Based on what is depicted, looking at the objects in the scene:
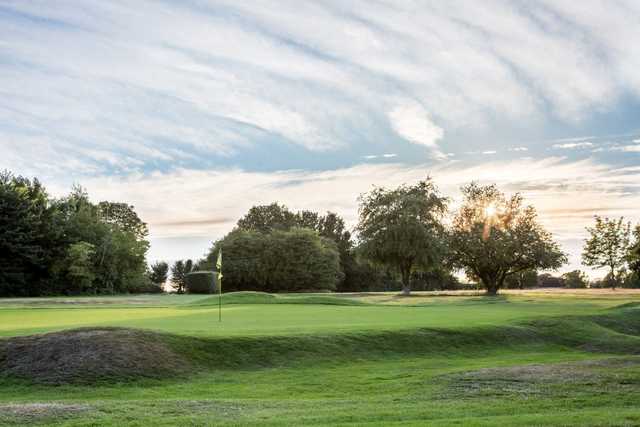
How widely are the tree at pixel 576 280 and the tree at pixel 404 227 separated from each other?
94.7 feet

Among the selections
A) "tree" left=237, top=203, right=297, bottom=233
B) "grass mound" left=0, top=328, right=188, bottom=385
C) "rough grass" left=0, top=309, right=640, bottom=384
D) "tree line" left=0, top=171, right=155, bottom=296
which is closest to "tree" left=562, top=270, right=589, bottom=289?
"tree" left=237, top=203, right=297, bottom=233

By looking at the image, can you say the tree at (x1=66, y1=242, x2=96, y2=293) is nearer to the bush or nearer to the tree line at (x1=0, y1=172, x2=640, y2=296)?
the tree line at (x1=0, y1=172, x2=640, y2=296)

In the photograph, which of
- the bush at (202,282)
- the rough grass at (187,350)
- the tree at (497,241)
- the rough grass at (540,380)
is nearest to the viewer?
the rough grass at (540,380)

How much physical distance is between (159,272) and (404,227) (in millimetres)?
37761

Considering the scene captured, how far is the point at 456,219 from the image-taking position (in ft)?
235

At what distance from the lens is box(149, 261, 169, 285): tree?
91.0 m

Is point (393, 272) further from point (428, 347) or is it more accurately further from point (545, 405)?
point (545, 405)

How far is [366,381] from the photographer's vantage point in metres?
17.9

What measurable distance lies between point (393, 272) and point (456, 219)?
10149 mm

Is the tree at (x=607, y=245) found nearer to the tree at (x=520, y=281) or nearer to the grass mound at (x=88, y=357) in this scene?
the tree at (x=520, y=281)

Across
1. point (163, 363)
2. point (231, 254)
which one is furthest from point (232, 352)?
point (231, 254)

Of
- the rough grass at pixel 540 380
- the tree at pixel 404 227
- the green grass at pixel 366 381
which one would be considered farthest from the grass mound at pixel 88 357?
the tree at pixel 404 227

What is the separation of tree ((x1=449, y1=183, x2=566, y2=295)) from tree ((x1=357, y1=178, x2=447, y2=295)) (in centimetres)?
208

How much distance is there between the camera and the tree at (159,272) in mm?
91000
